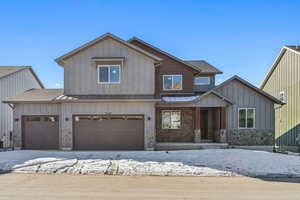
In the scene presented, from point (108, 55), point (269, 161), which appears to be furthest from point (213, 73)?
point (269, 161)

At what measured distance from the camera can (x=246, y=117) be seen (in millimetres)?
16250

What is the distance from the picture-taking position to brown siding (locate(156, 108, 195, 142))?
17172 mm

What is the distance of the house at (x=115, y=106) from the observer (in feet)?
47.7

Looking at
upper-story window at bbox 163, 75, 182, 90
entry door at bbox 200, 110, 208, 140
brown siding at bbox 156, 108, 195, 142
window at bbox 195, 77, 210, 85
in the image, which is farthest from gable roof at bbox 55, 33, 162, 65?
window at bbox 195, 77, 210, 85

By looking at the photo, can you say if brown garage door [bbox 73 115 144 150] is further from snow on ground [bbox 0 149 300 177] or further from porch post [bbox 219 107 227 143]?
porch post [bbox 219 107 227 143]

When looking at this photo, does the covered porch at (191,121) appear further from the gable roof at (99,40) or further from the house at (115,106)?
the gable roof at (99,40)

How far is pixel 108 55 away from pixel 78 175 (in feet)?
29.5

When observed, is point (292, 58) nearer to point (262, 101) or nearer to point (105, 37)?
point (262, 101)

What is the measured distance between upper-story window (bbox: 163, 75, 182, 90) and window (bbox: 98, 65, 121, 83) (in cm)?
493

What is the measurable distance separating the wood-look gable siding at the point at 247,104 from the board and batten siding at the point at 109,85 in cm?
563

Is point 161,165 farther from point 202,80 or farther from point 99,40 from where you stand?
point 202,80

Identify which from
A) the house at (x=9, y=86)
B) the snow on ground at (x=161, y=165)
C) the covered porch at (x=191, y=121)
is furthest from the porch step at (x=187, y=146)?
the house at (x=9, y=86)

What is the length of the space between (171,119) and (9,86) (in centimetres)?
1471

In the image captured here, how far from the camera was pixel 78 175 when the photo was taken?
8.55m
